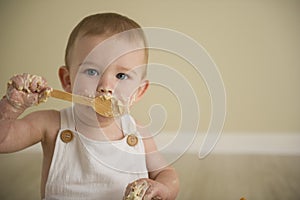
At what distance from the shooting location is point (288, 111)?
45.0 inches

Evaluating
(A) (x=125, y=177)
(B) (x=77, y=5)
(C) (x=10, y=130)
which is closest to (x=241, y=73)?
(B) (x=77, y=5)

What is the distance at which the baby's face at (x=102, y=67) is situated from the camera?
25.4 inches

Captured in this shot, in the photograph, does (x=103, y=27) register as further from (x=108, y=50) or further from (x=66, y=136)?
(x=66, y=136)

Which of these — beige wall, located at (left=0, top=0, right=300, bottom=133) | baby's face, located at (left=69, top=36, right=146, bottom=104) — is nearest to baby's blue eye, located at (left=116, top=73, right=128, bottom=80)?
baby's face, located at (left=69, top=36, right=146, bottom=104)

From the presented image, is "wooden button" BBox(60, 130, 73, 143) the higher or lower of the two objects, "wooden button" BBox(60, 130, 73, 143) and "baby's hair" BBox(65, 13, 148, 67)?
the lower

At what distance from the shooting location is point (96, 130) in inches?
27.0

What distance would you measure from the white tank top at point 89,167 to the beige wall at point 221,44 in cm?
42

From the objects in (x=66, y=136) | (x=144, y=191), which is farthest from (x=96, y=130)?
(x=144, y=191)

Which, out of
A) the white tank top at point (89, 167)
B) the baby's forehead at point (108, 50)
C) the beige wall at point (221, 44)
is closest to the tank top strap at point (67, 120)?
the white tank top at point (89, 167)

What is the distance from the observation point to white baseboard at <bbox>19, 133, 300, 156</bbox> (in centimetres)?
113

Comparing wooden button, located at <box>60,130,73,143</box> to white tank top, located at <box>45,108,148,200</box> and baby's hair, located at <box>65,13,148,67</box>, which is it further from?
baby's hair, located at <box>65,13,148,67</box>

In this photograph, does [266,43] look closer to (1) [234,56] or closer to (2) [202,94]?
(1) [234,56]

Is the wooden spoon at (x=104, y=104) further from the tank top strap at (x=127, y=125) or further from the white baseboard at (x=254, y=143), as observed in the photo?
the white baseboard at (x=254, y=143)

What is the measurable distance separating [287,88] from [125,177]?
2.16 feet
